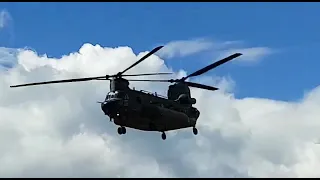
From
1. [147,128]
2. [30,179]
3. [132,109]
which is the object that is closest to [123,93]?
[132,109]

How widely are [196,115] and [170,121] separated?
36.1ft

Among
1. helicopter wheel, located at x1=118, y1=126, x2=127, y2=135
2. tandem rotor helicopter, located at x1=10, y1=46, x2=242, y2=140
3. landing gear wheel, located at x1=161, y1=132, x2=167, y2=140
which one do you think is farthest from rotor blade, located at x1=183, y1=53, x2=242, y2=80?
helicopter wheel, located at x1=118, y1=126, x2=127, y2=135

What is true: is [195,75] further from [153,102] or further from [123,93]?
[123,93]

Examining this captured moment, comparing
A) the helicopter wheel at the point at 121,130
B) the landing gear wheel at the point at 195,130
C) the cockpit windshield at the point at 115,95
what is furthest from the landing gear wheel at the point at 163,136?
the cockpit windshield at the point at 115,95

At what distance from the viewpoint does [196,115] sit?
118 metres

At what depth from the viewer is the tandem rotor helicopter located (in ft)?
320

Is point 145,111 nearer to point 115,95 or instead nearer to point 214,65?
point 115,95

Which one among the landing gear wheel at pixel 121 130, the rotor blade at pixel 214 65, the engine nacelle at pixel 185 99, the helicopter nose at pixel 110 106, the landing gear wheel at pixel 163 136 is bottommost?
the landing gear wheel at pixel 121 130

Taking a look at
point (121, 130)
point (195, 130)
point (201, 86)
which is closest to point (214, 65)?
point (201, 86)

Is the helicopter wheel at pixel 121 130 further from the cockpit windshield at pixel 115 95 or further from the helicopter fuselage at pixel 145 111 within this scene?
the cockpit windshield at pixel 115 95

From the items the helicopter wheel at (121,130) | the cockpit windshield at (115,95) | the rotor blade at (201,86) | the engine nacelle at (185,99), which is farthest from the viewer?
the engine nacelle at (185,99)

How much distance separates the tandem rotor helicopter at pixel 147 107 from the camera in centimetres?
9769

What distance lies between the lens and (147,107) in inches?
4021

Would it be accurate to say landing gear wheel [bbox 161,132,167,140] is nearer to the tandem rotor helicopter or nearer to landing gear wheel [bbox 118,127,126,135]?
the tandem rotor helicopter
